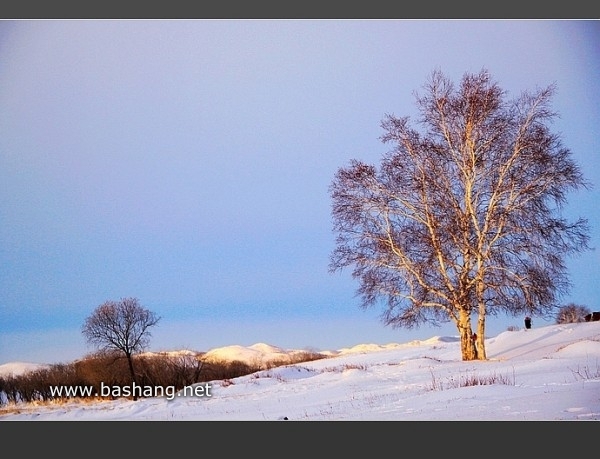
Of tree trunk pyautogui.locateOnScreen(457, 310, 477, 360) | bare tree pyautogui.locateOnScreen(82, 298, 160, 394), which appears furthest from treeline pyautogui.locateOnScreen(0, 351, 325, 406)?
tree trunk pyautogui.locateOnScreen(457, 310, 477, 360)

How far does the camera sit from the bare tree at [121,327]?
12.1 metres

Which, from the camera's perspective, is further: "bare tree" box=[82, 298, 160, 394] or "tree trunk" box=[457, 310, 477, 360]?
Result: "tree trunk" box=[457, 310, 477, 360]

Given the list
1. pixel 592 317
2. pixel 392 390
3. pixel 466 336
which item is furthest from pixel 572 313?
pixel 392 390

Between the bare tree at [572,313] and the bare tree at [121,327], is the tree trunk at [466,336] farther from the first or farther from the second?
the bare tree at [121,327]

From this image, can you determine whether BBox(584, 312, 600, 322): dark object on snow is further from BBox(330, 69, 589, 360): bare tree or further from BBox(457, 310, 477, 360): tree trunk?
BBox(457, 310, 477, 360): tree trunk

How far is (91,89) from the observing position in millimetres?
12406

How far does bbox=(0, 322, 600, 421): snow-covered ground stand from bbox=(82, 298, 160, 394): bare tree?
1.08m

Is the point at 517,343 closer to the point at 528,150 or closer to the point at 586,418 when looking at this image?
the point at 528,150

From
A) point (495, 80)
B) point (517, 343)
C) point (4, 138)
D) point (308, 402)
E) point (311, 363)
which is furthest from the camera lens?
point (517, 343)

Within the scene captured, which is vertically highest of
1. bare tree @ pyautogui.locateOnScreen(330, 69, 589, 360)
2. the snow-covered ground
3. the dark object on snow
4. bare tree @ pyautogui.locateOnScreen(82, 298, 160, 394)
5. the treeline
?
bare tree @ pyautogui.locateOnScreen(330, 69, 589, 360)

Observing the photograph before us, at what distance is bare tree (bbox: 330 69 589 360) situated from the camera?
42.2 feet

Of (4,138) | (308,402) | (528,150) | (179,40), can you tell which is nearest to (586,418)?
(308,402)

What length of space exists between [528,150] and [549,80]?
4.42 feet

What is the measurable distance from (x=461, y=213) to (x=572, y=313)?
10.4 ft
